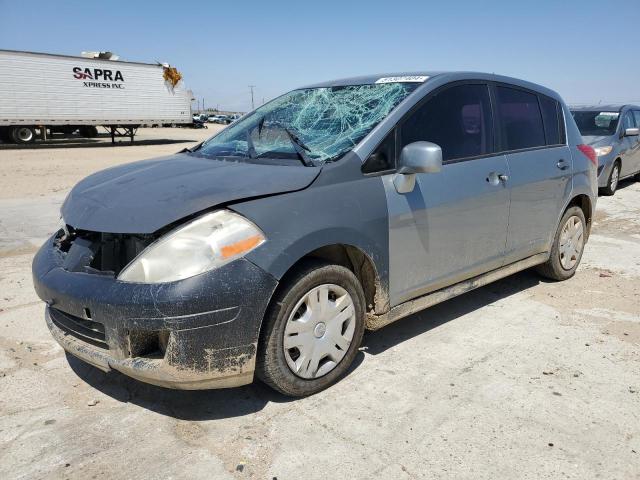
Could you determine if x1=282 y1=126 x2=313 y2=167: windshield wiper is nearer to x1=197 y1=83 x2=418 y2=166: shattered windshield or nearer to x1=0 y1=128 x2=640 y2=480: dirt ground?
x1=197 y1=83 x2=418 y2=166: shattered windshield

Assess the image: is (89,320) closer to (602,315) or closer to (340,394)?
(340,394)

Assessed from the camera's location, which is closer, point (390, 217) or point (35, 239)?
point (390, 217)

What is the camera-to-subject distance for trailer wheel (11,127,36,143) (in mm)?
23291

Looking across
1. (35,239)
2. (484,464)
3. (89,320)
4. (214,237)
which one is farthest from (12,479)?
(35,239)

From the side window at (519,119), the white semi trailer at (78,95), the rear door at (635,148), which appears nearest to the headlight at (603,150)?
the rear door at (635,148)

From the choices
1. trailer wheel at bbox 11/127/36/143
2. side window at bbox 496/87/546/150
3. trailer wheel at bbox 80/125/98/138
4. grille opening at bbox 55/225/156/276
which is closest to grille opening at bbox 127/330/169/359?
grille opening at bbox 55/225/156/276

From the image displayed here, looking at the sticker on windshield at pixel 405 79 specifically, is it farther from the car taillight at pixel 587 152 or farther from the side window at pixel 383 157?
the car taillight at pixel 587 152

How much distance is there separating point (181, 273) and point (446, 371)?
1739mm

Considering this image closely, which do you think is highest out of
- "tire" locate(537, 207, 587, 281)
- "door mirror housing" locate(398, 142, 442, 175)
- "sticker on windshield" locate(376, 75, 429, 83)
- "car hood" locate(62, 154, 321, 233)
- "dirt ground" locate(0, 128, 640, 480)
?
"sticker on windshield" locate(376, 75, 429, 83)

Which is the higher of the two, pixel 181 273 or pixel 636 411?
pixel 181 273

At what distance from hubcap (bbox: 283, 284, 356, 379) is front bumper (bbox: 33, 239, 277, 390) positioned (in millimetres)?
252

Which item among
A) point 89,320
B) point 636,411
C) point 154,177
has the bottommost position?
point 636,411

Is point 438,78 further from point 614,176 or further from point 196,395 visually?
point 614,176

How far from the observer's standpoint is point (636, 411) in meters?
2.84
